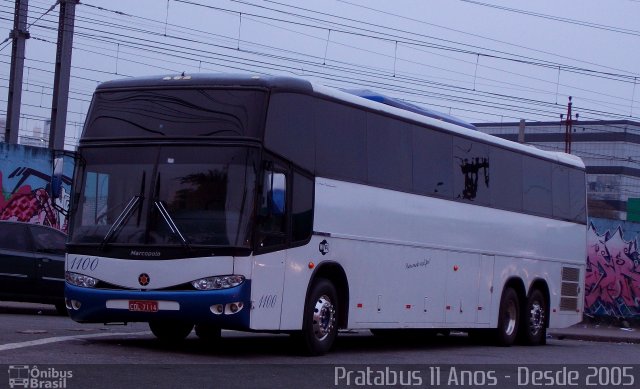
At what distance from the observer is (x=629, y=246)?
32.2m

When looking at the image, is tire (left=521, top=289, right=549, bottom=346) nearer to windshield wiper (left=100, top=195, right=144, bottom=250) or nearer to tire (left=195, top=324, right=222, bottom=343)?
tire (left=195, top=324, right=222, bottom=343)

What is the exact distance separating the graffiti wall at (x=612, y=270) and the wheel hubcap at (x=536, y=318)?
32.8 ft

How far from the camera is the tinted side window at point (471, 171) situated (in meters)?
18.7

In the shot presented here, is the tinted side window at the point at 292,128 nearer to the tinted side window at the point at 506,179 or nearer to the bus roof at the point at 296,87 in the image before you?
the bus roof at the point at 296,87

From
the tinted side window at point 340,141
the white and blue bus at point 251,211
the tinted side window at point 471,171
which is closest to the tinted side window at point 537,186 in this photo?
the tinted side window at point 471,171

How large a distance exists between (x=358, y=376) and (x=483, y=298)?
731cm

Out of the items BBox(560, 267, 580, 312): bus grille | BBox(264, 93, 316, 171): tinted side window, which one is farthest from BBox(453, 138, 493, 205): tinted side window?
BBox(264, 93, 316, 171): tinted side window

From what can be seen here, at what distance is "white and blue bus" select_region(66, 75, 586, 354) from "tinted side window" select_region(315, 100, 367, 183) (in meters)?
0.03

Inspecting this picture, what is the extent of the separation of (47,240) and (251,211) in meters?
9.14

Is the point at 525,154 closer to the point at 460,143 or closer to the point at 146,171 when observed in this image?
the point at 460,143

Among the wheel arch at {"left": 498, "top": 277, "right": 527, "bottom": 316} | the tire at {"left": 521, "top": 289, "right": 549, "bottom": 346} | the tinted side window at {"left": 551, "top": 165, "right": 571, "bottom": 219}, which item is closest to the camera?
the wheel arch at {"left": 498, "top": 277, "right": 527, "bottom": 316}

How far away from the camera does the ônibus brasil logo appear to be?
1016cm

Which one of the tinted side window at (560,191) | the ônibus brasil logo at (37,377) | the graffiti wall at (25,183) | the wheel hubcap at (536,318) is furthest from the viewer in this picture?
the graffiti wall at (25,183)

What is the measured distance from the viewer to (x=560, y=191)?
22516 millimetres
